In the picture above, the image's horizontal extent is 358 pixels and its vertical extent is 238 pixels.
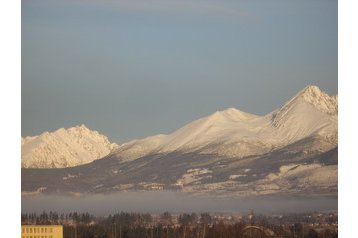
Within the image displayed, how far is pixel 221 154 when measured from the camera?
15.8m

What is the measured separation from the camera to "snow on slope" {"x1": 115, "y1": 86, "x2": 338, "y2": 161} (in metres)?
15.5

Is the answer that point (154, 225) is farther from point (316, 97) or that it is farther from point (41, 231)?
point (316, 97)

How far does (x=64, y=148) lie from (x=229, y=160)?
290 cm

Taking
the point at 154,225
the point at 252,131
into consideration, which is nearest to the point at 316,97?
the point at 252,131

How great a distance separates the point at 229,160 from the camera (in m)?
15.8

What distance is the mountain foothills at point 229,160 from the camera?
15523 millimetres

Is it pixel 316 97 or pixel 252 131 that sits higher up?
pixel 316 97

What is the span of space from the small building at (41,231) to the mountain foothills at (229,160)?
63 cm

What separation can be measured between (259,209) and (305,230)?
0.97 meters

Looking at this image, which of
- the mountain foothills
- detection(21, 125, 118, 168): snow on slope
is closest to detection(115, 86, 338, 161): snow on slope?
the mountain foothills

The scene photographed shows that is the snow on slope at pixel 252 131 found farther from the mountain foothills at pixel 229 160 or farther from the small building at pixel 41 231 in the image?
the small building at pixel 41 231
